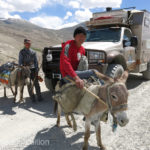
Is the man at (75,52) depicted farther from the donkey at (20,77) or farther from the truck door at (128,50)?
the truck door at (128,50)

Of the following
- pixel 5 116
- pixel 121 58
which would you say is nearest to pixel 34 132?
pixel 5 116

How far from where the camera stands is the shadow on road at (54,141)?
3.58 meters

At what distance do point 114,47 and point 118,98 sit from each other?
3750mm

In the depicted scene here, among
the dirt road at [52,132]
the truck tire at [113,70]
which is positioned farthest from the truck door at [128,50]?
the dirt road at [52,132]

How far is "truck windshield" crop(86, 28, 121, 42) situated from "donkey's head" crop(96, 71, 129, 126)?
4.31 m

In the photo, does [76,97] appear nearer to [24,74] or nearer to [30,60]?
[24,74]

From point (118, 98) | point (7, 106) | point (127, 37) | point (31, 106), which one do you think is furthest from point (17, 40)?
point (118, 98)

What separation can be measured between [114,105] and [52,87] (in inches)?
171

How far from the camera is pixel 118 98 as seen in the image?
2.68m

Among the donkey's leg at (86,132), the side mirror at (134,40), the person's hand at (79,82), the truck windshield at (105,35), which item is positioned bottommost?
the donkey's leg at (86,132)

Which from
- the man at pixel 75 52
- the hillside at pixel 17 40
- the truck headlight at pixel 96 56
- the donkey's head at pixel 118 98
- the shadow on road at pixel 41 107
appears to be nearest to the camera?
the donkey's head at pixel 118 98

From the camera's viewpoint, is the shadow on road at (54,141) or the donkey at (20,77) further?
the donkey at (20,77)

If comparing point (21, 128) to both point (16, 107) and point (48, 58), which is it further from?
point (48, 58)

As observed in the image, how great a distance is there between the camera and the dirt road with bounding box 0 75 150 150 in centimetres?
362
